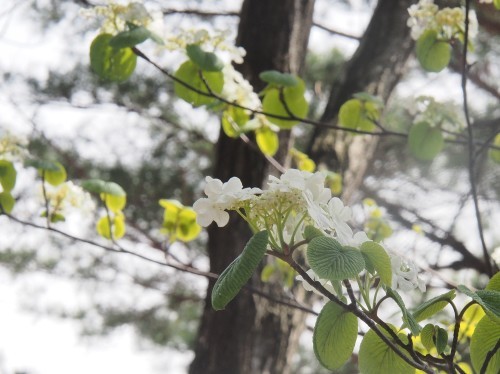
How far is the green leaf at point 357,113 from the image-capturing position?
1385 millimetres

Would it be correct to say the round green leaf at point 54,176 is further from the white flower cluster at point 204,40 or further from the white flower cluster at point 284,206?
the white flower cluster at point 284,206

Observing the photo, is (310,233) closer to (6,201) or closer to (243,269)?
(243,269)

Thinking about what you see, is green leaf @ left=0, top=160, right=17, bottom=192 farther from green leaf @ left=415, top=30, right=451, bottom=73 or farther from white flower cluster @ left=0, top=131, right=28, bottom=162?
green leaf @ left=415, top=30, right=451, bottom=73

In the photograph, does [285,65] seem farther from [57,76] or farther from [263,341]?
[57,76]

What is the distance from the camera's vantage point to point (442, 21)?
3.78 feet

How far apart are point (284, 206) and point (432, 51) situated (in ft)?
2.35

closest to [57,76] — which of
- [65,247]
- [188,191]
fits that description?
[188,191]

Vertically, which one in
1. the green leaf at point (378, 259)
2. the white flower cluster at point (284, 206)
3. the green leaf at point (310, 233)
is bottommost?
the green leaf at point (378, 259)

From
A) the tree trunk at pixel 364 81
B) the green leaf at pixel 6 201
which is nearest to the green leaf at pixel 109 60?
the green leaf at pixel 6 201

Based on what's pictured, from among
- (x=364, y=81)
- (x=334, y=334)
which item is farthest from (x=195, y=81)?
(x=364, y=81)

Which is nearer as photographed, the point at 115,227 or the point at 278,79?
the point at 278,79

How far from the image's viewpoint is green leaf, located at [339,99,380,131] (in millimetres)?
1385

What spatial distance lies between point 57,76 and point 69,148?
443 millimetres

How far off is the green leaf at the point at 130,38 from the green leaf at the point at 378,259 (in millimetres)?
582
